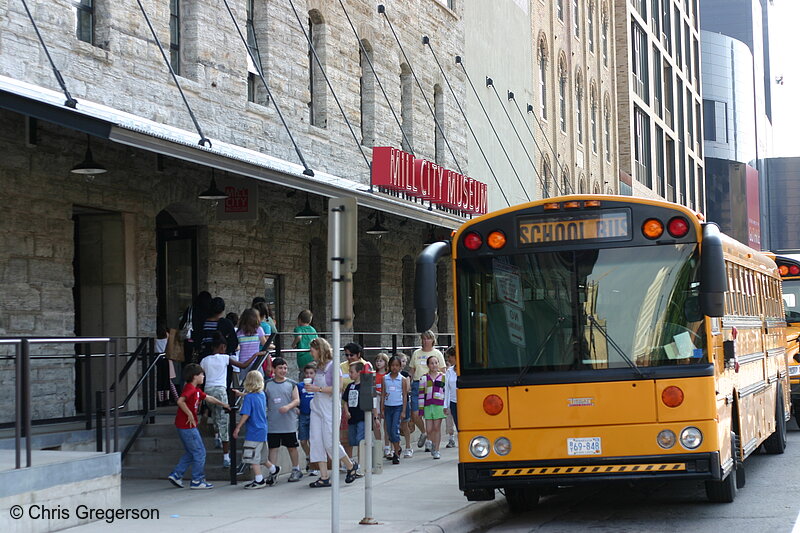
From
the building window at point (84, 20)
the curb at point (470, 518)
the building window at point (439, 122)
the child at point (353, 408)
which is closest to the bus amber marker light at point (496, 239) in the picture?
the curb at point (470, 518)

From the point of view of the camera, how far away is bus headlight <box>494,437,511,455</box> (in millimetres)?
10781

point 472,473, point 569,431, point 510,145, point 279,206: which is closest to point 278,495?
point 472,473

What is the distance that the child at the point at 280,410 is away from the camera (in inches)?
566

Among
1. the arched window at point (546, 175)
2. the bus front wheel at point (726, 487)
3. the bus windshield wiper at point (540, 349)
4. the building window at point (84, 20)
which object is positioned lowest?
the bus front wheel at point (726, 487)

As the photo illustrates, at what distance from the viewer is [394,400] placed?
16625 millimetres

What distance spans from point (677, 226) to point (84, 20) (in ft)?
28.8

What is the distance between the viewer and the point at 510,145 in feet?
108

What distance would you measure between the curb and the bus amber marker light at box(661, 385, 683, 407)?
7.39ft

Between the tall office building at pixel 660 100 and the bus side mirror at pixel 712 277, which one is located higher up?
the tall office building at pixel 660 100

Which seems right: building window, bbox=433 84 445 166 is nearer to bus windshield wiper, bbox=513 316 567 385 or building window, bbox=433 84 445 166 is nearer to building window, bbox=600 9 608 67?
bus windshield wiper, bbox=513 316 567 385

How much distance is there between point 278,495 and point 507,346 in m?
3.88

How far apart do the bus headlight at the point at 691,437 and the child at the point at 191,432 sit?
19.0 ft

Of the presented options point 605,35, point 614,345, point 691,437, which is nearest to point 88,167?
point 614,345

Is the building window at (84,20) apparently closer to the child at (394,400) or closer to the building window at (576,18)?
the child at (394,400)
